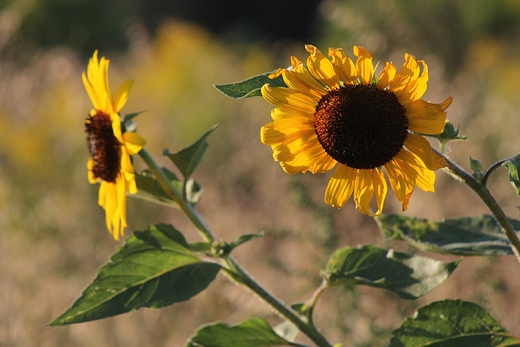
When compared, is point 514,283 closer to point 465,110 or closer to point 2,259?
point 465,110

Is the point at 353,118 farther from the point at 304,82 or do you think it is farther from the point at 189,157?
the point at 189,157

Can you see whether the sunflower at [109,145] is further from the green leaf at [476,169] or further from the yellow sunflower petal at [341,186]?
the green leaf at [476,169]

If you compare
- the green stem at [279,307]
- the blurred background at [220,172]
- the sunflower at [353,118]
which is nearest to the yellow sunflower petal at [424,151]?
the sunflower at [353,118]

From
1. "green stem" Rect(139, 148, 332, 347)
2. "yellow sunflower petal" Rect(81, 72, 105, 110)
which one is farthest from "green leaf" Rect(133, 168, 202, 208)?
"yellow sunflower petal" Rect(81, 72, 105, 110)

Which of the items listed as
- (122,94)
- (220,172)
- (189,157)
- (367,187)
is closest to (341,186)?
(367,187)

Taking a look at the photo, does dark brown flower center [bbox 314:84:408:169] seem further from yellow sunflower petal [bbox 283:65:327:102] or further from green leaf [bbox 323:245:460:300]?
green leaf [bbox 323:245:460:300]
